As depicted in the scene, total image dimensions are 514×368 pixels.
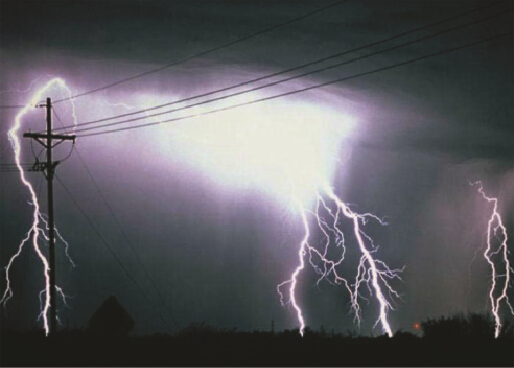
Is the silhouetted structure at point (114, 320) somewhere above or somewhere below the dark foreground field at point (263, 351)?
above

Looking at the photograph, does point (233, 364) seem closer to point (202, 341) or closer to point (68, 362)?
point (68, 362)

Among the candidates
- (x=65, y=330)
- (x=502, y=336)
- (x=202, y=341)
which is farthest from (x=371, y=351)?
(x=65, y=330)

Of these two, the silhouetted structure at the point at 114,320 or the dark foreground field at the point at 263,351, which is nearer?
the dark foreground field at the point at 263,351

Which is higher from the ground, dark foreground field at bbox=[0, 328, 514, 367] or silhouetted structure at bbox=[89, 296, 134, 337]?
silhouetted structure at bbox=[89, 296, 134, 337]

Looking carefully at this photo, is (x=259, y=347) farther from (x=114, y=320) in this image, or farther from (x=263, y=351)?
(x=114, y=320)

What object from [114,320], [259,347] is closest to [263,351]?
[259,347]

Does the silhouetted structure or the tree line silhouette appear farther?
the silhouetted structure
